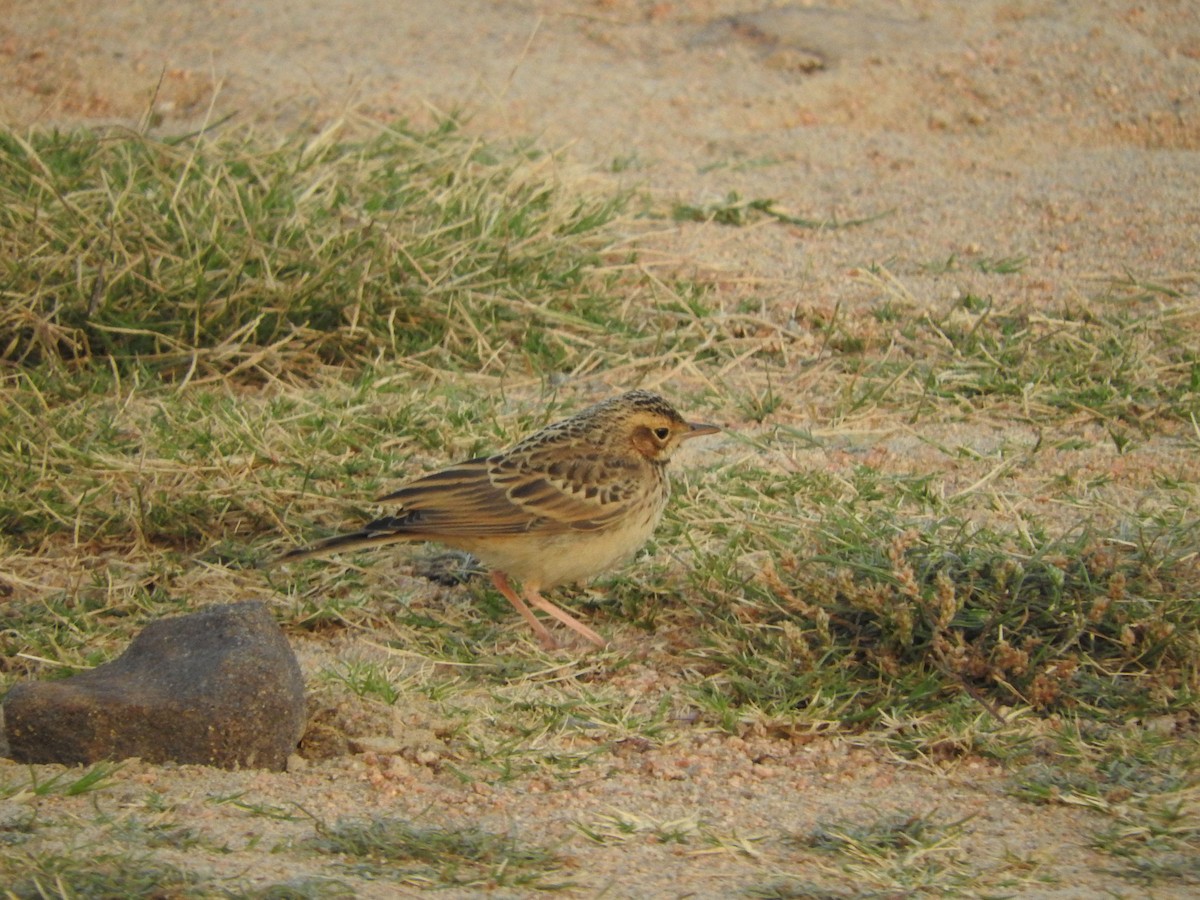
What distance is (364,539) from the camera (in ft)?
17.1

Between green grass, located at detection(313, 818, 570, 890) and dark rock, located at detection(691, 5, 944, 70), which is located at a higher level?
dark rock, located at detection(691, 5, 944, 70)

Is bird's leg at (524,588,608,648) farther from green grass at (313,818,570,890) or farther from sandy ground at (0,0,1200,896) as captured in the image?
sandy ground at (0,0,1200,896)

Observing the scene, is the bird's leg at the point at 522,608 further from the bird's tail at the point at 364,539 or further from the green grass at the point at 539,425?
the bird's tail at the point at 364,539

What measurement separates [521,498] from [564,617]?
415 millimetres

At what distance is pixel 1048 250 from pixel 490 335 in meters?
2.94

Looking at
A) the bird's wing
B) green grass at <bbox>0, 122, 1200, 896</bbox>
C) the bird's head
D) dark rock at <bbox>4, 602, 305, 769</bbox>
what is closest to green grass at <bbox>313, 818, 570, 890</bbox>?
green grass at <bbox>0, 122, 1200, 896</bbox>

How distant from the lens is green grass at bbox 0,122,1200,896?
15.2ft

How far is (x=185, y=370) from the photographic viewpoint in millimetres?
7133

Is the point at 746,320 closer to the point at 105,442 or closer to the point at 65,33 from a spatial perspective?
the point at 105,442

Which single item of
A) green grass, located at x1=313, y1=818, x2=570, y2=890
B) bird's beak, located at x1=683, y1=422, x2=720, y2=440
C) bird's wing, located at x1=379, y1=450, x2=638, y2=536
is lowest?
green grass, located at x1=313, y1=818, x2=570, y2=890

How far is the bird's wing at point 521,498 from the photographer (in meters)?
5.33

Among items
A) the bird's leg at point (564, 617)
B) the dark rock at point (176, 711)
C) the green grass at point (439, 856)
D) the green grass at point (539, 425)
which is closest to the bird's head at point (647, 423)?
the green grass at point (539, 425)

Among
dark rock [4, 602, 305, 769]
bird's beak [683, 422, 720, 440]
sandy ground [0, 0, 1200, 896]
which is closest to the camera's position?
dark rock [4, 602, 305, 769]

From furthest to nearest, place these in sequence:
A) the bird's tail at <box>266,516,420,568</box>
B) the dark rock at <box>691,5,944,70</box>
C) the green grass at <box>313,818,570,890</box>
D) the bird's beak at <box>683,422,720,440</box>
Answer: the dark rock at <box>691,5,944,70</box> → the bird's beak at <box>683,422,720,440</box> → the bird's tail at <box>266,516,420,568</box> → the green grass at <box>313,818,570,890</box>
